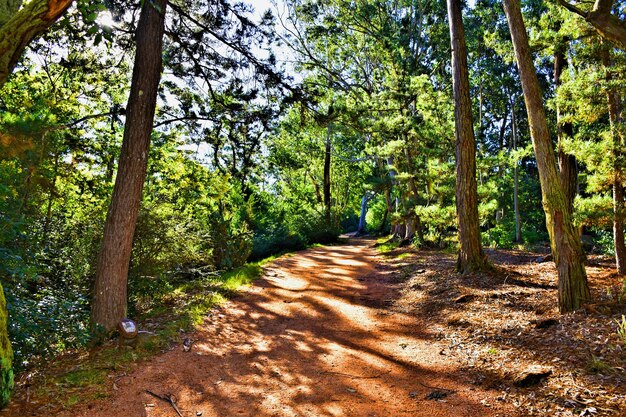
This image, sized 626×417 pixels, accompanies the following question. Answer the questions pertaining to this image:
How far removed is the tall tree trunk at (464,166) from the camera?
8008 millimetres

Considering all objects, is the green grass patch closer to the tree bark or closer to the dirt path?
the dirt path

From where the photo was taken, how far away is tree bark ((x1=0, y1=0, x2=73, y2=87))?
2398 millimetres

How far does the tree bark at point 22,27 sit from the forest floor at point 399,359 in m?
2.87

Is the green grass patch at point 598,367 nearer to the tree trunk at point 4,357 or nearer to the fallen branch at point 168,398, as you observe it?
the fallen branch at point 168,398

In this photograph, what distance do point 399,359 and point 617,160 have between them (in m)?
4.92

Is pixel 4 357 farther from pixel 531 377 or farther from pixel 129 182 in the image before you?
pixel 531 377

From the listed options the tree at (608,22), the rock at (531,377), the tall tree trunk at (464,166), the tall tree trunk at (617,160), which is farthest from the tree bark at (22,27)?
the tall tree trunk at (464,166)

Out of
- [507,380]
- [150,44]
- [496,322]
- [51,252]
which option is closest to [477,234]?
[496,322]

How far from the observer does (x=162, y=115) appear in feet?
28.5

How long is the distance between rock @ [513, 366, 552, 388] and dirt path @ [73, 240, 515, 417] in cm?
33

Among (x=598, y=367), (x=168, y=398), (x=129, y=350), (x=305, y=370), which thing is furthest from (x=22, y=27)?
(x=598, y=367)

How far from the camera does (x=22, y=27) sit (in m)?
2.43

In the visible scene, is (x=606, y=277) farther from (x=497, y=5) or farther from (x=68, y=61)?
(x=497, y=5)

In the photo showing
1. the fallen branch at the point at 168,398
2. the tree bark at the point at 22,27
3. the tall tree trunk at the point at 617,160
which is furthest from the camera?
the tall tree trunk at the point at 617,160
